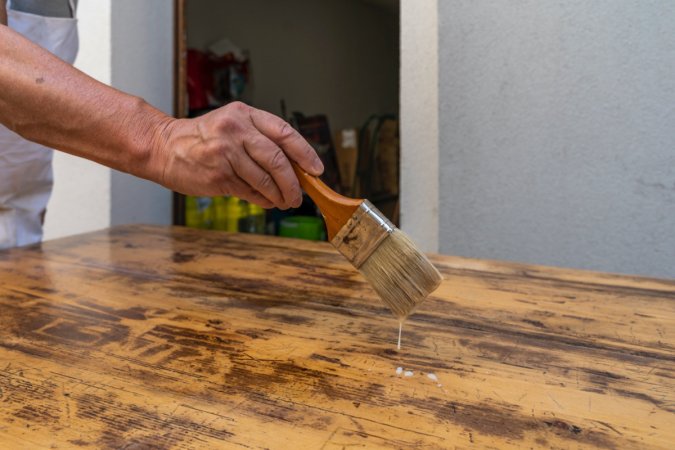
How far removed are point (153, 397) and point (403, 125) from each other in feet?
5.95

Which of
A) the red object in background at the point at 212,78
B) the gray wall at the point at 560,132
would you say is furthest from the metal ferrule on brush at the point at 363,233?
the red object in background at the point at 212,78

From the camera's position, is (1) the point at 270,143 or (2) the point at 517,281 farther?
(2) the point at 517,281

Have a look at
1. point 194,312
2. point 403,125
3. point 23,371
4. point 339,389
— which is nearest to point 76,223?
point 403,125

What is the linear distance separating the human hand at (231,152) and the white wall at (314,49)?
3.74 m

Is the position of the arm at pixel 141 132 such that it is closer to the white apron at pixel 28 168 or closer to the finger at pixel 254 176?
the finger at pixel 254 176

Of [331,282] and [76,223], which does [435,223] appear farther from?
[76,223]

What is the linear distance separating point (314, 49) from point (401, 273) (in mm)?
5364

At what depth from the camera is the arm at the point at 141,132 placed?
97cm

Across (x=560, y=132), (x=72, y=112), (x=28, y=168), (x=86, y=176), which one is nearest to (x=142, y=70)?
(x=86, y=176)

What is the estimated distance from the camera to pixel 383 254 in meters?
0.94

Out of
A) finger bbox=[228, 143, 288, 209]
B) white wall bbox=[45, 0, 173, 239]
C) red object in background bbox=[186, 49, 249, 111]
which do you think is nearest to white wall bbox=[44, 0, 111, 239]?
white wall bbox=[45, 0, 173, 239]

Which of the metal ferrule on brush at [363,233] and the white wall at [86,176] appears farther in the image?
the white wall at [86,176]

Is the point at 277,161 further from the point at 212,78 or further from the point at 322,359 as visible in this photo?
the point at 212,78

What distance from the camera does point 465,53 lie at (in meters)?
2.23
